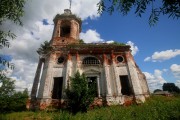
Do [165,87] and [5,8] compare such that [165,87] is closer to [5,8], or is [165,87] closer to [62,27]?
[62,27]

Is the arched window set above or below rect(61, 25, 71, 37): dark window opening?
below

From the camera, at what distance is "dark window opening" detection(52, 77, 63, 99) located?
65.3 ft

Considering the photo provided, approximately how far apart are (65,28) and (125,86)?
13256mm

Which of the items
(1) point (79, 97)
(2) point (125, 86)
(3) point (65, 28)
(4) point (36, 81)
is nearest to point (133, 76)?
(2) point (125, 86)

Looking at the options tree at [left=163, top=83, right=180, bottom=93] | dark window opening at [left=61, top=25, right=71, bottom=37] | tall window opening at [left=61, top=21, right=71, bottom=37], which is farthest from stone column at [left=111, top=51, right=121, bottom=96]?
tree at [left=163, top=83, right=180, bottom=93]

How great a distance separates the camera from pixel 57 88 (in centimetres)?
2027

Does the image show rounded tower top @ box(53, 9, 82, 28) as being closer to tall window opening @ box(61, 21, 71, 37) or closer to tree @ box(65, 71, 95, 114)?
tall window opening @ box(61, 21, 71, 37)

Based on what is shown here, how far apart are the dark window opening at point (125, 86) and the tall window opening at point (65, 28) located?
10892mm

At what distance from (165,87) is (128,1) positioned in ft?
207

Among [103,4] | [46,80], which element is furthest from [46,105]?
[103,4]

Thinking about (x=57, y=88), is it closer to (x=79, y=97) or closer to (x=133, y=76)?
(x=79, y=97)

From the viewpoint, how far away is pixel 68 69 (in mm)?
19906

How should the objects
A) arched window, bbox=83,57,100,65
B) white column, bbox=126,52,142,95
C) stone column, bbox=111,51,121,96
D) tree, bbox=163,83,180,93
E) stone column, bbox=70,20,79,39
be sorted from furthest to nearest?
tree, bbox=163,83,180,93, stone column, bbox=70,20,79,39, arched window, bbox=83,57,100,65, white column, bbox=126,52,142,95, stone column, bbox=111,51,121,96

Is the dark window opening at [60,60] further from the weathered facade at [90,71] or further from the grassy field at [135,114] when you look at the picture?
the grassy field at [135,114]
